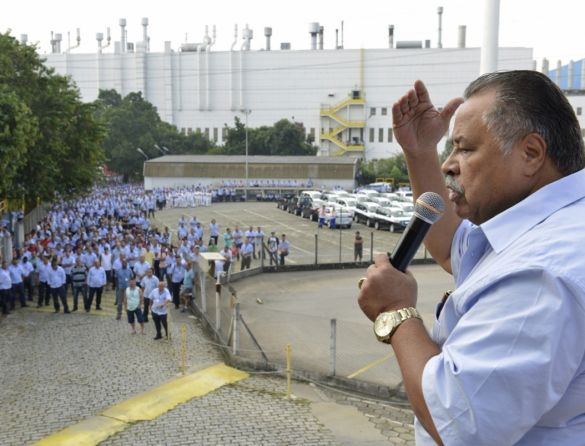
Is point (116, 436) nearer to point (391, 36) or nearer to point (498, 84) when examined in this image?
point (498, 84)

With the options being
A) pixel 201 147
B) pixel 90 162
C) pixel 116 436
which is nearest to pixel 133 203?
pixel 90 162

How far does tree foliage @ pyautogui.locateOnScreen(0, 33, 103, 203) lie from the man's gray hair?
1946cm

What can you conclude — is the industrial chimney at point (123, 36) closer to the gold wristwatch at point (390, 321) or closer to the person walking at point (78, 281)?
the person walking at point (78, 281)

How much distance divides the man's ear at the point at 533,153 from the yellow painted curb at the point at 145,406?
7710mm

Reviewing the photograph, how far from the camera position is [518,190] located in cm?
154

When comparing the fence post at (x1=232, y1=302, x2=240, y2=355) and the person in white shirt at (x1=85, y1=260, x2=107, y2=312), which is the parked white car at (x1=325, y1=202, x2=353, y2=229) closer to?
the person in white shirt at (x1=85, y1=260, x2=107, y2=312)

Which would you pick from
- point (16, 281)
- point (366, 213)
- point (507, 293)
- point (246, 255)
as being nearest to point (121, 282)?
point (16, 281)

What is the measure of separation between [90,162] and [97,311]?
1584 centimetres

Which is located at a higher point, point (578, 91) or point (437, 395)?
point (578, 91)

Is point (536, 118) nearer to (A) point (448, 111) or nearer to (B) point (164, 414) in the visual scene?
(A) point (448, 111)

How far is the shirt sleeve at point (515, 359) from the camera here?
3.98 ft

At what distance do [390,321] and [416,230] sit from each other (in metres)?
0.32

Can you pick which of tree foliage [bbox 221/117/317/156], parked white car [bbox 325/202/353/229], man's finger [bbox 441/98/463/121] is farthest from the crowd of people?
tree foliage [bbox 221/117/317/156]

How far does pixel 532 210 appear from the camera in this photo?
1445 millimetres
